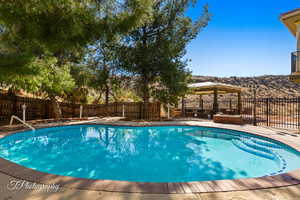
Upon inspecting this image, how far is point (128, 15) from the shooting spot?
545 cm

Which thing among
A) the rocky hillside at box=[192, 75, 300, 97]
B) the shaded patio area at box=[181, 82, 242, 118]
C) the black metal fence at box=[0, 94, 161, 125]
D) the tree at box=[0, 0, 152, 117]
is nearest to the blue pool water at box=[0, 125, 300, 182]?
the tree at box=[0, 0, 152, 117]

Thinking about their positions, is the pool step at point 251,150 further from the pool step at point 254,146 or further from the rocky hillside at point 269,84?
the rocky hillside at point 269,84

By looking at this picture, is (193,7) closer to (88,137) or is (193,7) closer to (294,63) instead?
(294,63)

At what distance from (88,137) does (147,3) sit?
6.19m

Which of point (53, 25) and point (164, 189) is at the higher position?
point (53, 25)

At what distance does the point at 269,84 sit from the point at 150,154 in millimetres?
34398

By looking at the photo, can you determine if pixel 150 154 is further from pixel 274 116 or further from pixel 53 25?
pixel 274 116

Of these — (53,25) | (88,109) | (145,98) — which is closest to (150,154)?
(53,25)

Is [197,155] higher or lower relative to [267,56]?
lower

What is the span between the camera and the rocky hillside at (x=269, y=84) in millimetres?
26875

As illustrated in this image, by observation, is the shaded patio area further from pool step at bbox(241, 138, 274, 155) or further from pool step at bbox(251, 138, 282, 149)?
pool step at bbox(251, 138, 282, 149)

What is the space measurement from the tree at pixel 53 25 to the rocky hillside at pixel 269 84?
21.9m

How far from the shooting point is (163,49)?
10.9 m

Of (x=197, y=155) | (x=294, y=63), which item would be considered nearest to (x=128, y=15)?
(x=197, y=155)
